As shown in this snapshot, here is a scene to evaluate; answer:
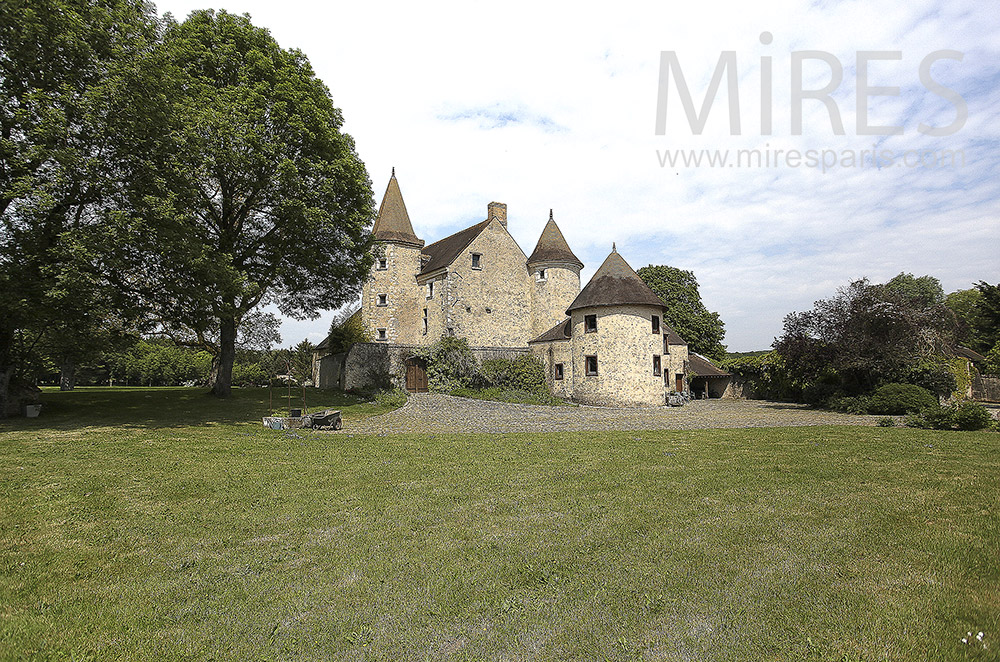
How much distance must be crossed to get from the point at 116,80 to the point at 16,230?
5.11 meters

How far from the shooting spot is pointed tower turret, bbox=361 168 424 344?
1406 inches

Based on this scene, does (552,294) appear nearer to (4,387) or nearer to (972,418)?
(972,418)

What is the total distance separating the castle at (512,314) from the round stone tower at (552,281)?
72 mm

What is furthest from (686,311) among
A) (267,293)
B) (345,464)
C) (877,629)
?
(877,629)

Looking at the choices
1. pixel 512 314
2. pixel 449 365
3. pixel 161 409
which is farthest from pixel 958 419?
pixel 161 409

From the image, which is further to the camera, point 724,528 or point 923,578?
point 724,528

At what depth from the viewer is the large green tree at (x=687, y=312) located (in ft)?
151

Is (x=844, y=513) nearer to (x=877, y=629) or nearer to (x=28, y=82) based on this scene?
(x=877, y=629)

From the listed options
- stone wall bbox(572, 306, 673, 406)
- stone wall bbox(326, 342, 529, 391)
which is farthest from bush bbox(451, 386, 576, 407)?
stone wall bbox(326, 342, 529, 391)

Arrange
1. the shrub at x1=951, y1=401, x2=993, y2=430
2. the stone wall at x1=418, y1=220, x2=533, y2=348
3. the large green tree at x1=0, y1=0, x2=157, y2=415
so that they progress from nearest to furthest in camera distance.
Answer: the large green tree at x1=0, y1=0, x2=157, y2=415
the shrub at x1=951, y1=401, x2=993, y2=430
the stone wall at x1=418, y1=220, x2=533, y2=348

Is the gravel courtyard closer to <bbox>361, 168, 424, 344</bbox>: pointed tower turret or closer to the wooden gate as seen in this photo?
the wooden gate

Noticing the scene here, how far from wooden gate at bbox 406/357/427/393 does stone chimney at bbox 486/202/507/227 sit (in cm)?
1234

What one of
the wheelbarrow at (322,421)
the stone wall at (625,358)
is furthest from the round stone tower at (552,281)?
the wheelbarrow at (322,421)

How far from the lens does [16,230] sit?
14.4 metres
